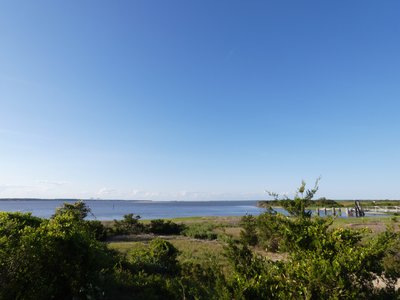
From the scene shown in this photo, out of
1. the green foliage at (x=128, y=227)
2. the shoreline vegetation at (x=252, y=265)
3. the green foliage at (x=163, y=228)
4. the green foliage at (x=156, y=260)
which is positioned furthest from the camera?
the green foliage at (x=163, y=228)

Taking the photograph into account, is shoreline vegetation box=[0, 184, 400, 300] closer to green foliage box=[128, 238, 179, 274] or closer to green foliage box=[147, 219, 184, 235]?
green foliage box=[128, 238, 179, 274]

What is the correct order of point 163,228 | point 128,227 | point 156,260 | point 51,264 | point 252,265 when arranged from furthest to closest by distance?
point 163,228, point 128,227, point 156,260, point 51,264, point 252,265

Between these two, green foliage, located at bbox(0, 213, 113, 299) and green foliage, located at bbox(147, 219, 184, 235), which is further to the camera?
green foliage, located at bbox(147, 219, 184, 235)

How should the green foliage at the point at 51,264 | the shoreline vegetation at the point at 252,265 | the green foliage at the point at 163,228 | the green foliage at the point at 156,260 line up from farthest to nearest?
the green foliage at the point at 163,228, the green foliage at the point at 156,260, the green foliage at the point at 51,264, the shoreline vegetation at the point at 252,265

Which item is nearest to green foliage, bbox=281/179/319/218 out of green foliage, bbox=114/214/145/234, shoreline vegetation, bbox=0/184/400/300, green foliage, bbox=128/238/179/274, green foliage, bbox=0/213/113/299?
shoreline vegetation, bbox=0/184/400/300

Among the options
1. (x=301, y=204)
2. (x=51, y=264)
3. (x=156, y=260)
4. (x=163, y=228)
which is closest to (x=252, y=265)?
(x=301, y=204)

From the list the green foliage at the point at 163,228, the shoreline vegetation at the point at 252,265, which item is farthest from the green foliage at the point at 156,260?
the green foliage at the point at 163,228

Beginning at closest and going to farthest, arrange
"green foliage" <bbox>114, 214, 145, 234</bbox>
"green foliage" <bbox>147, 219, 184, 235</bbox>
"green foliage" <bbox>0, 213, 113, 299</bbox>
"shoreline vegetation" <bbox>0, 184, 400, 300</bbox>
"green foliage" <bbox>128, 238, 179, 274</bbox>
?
1. "shoreline vegetation" <bbox>0, 184, 400, 300</bbox>
2. "green foliage" <bbox>0, 213, 113, 299</bbox>
3. "green foliage" <bbox>128, 238, 179, 274</bbox>
4. "green foliage" <bbox>114, 214, 145, 234</bbox>
5. "green foliage" <bbox>147, 219, 184, 235</bbox>

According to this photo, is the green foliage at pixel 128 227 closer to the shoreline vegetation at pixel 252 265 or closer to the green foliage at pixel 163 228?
the green foliage at pixel 163 228

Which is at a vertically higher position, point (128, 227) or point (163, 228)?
point (128, 227)

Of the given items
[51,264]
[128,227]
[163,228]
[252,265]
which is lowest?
[163,228]

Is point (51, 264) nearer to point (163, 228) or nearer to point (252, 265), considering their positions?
point (252, 265)

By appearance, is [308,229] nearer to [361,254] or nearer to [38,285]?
[361,254]

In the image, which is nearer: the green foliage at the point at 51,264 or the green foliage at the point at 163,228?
the green foliage at the point at 51,264
